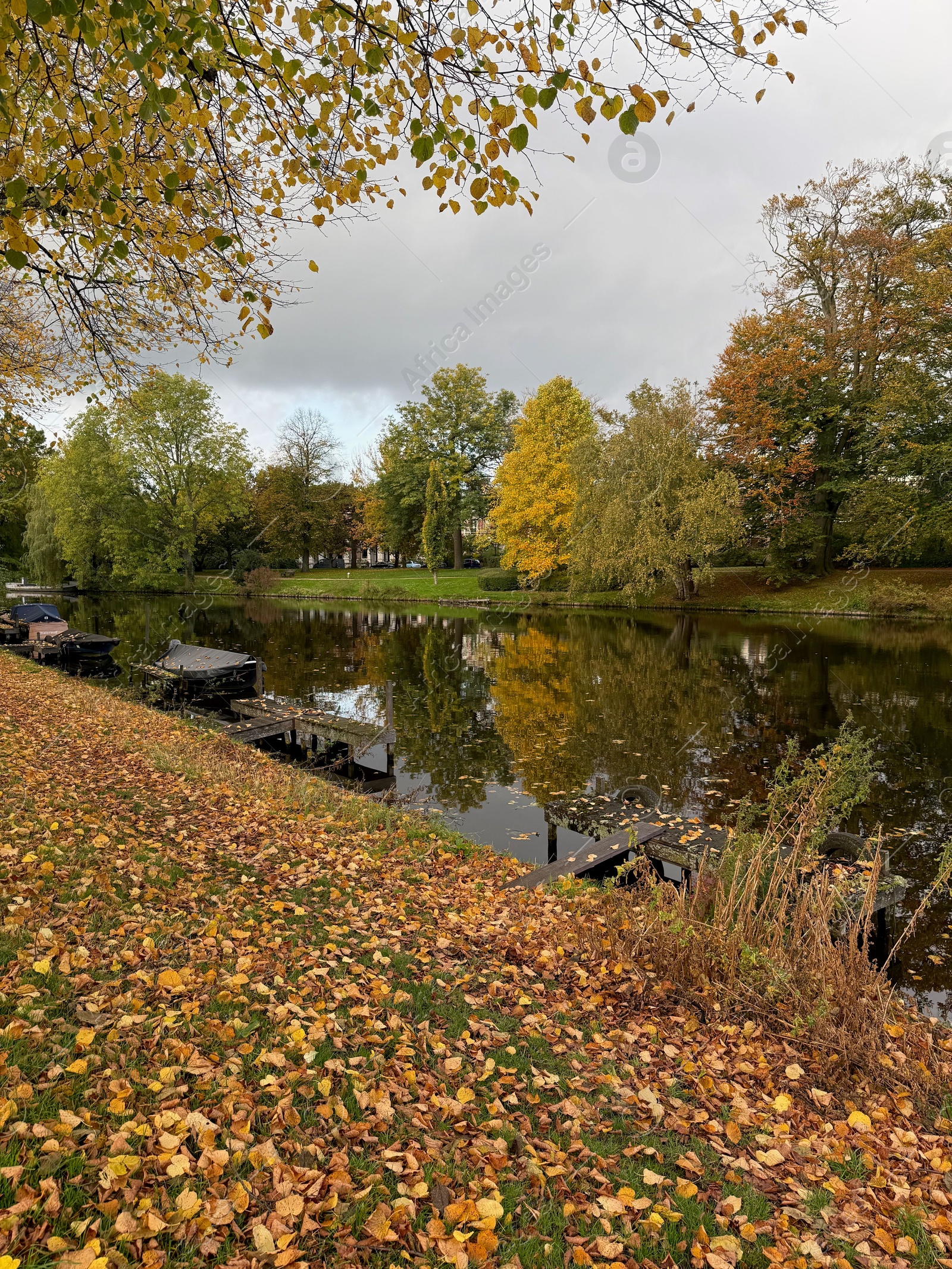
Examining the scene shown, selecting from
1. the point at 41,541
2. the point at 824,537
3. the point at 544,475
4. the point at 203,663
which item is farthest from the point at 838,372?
the point at 41,541

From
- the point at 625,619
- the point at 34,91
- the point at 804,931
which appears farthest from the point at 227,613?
the point at 804,931

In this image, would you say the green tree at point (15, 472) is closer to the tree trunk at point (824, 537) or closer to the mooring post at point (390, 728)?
the mooring post at point (390, 728)

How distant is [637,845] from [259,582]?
1995 inches

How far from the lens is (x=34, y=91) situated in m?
5.21

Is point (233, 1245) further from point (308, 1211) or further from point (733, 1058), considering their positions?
point (733, 1058)

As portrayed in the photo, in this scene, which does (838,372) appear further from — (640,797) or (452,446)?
(640,797)

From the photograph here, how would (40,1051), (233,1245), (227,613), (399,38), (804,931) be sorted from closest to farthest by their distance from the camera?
(233,1245) < (40,1051) < (399,38) < (804,931) < (227,613)

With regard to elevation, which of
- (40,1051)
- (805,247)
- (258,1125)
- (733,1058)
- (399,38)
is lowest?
(733,1058)

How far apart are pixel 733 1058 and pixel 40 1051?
351 cm

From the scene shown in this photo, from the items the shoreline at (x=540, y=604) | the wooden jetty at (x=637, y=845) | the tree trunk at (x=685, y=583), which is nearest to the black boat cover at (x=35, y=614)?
the shoreline at (x=540, y=604)

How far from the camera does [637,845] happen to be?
653 centimetres

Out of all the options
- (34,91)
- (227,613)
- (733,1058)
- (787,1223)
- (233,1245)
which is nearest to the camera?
(233,1245)

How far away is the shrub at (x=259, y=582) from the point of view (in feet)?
172

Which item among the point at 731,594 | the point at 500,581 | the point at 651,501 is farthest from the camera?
Answer: the point at 500,581
